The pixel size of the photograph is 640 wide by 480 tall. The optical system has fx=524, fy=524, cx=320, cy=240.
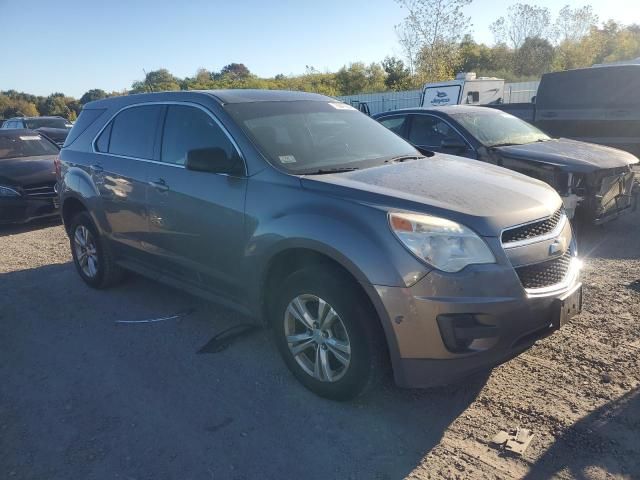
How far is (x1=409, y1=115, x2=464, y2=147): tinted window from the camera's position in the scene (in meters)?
7.04

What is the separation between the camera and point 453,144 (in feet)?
22.5

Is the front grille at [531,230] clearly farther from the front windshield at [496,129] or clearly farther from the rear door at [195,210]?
the front windshield at [496,129]

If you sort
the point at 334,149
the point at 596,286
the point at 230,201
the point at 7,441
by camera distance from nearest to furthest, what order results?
1. the point at 7,441
2. the point at 230,201
3. the point at 334,149
4. the point at 596,286

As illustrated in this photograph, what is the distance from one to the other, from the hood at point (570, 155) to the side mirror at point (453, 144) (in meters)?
0.42

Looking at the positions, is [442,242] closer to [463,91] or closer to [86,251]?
[86,251]

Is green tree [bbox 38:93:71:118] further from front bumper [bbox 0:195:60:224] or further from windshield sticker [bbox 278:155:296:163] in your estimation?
windshield sticker [bbox 278:155:296:163]

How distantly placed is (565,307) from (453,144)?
13.9ft

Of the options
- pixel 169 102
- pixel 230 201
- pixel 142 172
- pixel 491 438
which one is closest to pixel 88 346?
pixel 142 172

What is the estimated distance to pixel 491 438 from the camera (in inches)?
110

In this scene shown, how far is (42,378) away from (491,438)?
121 inches

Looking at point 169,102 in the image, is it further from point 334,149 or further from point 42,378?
point 42,378

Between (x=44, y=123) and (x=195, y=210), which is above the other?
(x=44, y=123)

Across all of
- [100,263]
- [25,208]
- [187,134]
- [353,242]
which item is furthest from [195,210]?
[25,208]

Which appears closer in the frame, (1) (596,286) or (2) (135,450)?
(2) (135,450)
